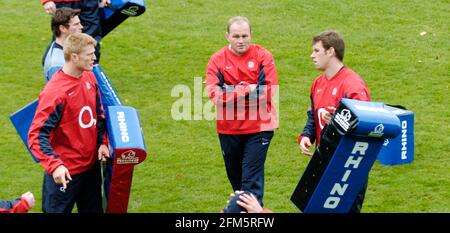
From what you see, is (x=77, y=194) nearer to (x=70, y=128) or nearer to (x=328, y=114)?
(x=70, y=128)

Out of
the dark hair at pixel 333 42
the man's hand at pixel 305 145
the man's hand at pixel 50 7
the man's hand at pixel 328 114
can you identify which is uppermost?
the dark hair at pixel 333 42

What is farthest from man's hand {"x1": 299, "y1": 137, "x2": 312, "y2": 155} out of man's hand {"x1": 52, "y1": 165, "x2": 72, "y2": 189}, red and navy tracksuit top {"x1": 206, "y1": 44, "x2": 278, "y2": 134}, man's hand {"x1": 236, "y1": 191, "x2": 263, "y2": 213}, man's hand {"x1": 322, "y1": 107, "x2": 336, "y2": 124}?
man's hand {"x1": 236, "y1": 191, "x2": 263, "y2": 213}

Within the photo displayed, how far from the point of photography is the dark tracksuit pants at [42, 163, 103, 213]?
26.3 feet

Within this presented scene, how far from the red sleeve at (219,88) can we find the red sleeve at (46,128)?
5.81 feet

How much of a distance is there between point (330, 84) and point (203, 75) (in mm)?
5031

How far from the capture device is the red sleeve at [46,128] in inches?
300

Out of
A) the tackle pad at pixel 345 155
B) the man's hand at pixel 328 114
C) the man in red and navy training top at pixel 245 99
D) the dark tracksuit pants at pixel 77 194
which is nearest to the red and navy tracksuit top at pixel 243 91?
the man in red and navy training top at pixel 245 99

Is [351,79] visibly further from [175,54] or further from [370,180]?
[175,54]

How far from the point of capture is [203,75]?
13.1 m

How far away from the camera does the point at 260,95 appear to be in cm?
910

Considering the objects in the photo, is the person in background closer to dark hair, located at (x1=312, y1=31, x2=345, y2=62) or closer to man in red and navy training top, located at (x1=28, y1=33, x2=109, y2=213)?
man in red and navy training top, located at (x1=28, y1=33, x2=109, y2=213)

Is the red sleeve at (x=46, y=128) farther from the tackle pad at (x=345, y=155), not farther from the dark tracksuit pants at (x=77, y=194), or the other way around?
the tackle pad at (x=345, y=155)

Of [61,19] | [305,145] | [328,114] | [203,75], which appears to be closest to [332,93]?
[328,114]

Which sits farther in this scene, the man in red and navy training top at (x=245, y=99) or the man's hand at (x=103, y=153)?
the man in red and navy training top at (x=245, y=99)
